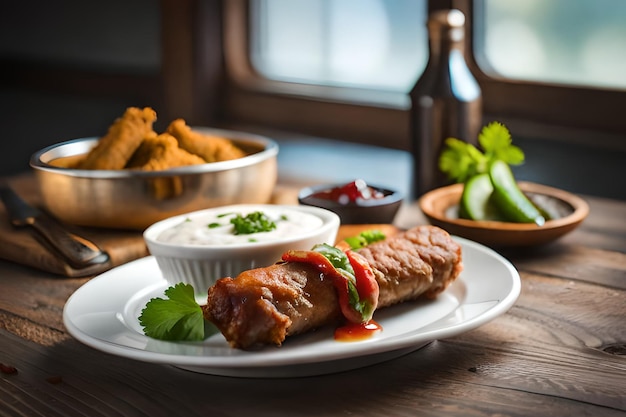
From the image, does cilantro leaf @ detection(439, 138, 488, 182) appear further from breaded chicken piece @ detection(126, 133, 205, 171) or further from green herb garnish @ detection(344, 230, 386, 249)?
breaded chicken piece @ detection(126, 133, 205, 171)

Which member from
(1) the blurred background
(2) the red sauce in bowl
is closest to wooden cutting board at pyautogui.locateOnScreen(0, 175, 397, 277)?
(2) the red sauce in bowl

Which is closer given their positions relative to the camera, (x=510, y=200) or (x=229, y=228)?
(x=229, y=228)

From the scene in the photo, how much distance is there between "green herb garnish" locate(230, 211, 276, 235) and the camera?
157 centimetres

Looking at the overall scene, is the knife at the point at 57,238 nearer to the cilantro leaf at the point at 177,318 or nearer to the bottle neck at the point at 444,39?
the cilantro leaf at the point at 177,318

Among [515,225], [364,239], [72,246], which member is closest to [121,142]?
[72,246]

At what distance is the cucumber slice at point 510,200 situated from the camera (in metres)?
1.91

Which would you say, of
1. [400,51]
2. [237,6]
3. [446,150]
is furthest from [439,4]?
[237,6]

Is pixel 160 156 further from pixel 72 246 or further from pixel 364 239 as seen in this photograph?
pixel 364 239

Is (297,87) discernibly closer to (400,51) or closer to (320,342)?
(400,51)

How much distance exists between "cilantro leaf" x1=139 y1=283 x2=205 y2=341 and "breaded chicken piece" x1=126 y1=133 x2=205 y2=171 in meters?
0.75

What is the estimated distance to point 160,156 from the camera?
78.8 inches

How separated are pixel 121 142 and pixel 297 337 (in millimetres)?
903

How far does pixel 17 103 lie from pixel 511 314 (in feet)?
13.6

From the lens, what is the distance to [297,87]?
3672 mm
